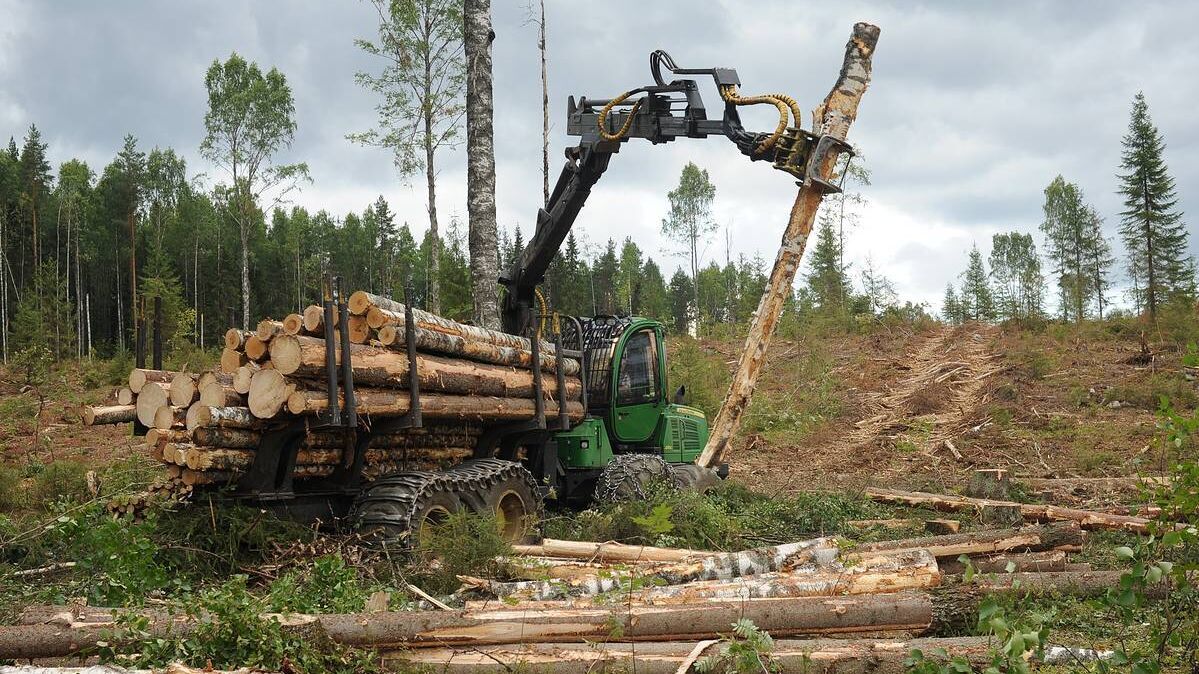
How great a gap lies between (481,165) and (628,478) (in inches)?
194

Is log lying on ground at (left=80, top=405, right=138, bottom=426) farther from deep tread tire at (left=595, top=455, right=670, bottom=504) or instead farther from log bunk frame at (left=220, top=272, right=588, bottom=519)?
deep tread tire at (left=595, top=455, right=670, bottom=504)

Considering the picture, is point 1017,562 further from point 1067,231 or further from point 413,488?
point 1067,231

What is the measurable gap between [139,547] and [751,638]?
378 centimetres

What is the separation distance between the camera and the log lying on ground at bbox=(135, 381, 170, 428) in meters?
7.32

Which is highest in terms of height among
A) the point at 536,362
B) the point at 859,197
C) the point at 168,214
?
the point at 168,214

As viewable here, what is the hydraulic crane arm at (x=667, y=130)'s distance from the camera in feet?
33.4

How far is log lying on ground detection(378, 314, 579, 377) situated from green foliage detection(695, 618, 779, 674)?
410 cm

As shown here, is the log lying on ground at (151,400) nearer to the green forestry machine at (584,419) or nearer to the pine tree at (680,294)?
the green forestry machine at (584,419)

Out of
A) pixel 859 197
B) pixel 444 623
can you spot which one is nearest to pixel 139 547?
pixel 444 623

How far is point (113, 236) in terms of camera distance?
52688 mm

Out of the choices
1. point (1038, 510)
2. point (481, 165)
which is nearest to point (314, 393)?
point (481, 165)

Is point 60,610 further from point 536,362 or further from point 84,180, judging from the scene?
point 84,180

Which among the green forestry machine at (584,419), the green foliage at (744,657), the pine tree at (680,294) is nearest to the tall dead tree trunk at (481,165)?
the green forestry machine at (584,419)

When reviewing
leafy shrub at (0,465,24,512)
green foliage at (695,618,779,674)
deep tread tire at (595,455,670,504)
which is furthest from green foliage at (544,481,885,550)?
leafy shrub at (0,465,24,512)
